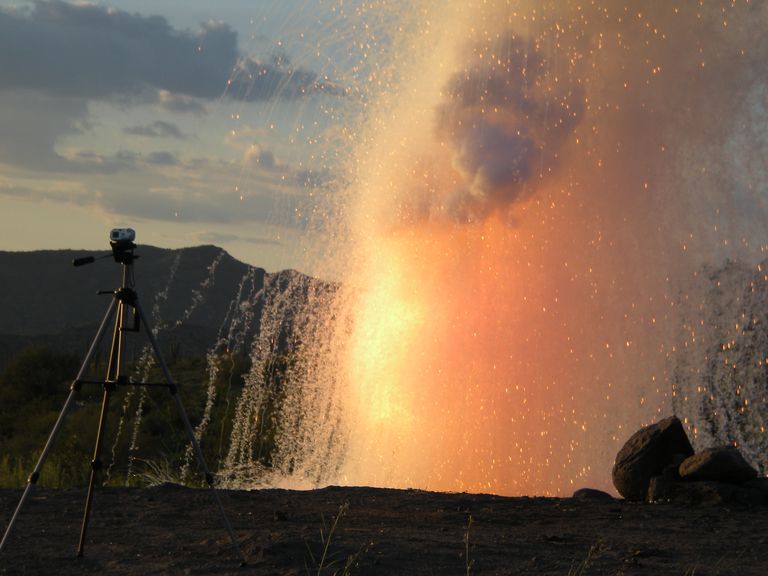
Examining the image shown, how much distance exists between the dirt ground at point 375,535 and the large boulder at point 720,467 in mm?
634

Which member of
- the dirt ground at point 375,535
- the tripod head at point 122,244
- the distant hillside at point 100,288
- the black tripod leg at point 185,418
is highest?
the distant hillside at point 100,288

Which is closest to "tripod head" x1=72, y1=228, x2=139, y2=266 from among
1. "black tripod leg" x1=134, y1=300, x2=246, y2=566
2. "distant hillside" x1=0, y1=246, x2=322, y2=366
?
"black tripod leg" x1=134, y1=300, x2=246, y2=566

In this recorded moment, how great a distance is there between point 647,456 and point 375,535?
472cm

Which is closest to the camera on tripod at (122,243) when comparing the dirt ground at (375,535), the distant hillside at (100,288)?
the dirt ground at (375,535)

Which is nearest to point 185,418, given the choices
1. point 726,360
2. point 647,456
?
point 647,456

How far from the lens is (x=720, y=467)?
12164mm

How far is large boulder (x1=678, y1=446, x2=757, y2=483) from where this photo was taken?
1216 centimetres

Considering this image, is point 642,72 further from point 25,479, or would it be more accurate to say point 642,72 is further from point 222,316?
point 222,316

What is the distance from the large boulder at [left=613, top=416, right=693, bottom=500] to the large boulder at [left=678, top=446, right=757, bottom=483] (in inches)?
19.6

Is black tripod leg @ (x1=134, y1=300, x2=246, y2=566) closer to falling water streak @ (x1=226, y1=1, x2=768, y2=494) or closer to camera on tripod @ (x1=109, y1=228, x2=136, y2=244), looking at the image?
camera on tripod @ (x1=109, y1=228, x2=136, y2=244)

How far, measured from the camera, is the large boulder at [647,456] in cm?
1273

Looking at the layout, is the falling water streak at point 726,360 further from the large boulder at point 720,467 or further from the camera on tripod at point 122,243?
the camera on tripod at point 122,243

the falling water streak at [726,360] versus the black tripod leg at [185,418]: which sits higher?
the falling water streak at [726,360]

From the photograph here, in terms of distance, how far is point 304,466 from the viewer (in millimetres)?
17375
